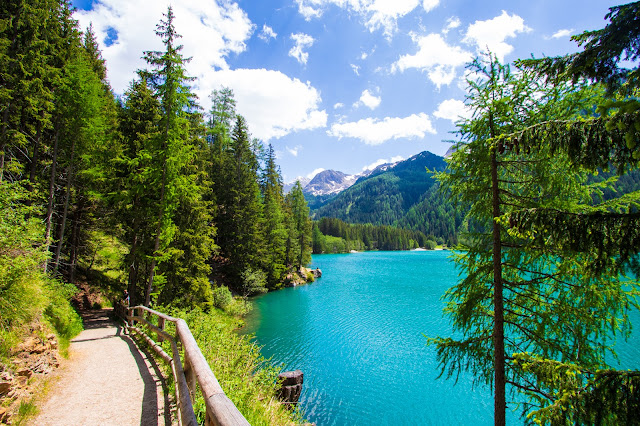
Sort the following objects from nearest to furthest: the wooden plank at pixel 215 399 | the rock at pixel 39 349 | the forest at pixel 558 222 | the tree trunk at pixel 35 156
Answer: the wooden plank at pixel 215 399 < the forest at pixel 558 222 < the rock at pixel 39 349 < the tree trunk at pixel 35 156

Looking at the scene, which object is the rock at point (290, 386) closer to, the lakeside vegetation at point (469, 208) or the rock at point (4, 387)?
the lakeside vegetation at point (469, 208)

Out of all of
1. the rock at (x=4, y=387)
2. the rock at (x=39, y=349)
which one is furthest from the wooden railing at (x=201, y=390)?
the rock at (x=39, y=349)

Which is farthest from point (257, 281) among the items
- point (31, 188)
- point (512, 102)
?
point (512, 102)

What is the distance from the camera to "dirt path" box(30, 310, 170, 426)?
4.93 meters

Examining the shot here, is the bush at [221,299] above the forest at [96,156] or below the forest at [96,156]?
below

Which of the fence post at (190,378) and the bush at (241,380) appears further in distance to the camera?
Result: the bush at (241,380)

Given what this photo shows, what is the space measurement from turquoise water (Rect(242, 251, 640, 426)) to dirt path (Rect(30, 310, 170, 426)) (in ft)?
20.4

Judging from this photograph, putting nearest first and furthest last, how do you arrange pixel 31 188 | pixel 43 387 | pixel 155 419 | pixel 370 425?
pixel 155 419 → pixel 43 387 → pixel 370 425 → pixel 31 188

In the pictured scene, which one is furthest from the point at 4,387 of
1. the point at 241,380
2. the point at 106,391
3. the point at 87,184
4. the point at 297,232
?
the point at 297,232

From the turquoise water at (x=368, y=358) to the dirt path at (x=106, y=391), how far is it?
6.23 m

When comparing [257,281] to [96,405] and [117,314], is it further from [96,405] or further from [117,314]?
[96,405]

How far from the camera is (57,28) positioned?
14.5 meters

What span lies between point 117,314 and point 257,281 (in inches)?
664

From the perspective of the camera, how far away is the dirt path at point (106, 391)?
493 centimetres
